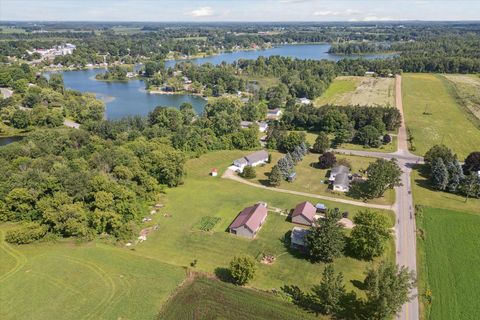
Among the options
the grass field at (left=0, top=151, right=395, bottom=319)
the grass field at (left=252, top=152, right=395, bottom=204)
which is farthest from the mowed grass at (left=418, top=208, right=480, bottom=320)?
the grass field at (left=252, top=152, right=395, bottom=204)

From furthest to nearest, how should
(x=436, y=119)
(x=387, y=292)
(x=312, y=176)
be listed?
(x=436, y=119), (x=312, y=176), (x=387, y=292)

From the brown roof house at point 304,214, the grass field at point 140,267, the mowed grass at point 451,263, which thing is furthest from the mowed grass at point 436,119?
the grass field at point 140,267

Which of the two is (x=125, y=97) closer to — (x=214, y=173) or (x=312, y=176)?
(x=214, y=173)

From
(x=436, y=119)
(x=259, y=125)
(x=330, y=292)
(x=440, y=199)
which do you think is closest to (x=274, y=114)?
(x=259, y=125)

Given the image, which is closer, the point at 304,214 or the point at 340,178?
the point at 304,214

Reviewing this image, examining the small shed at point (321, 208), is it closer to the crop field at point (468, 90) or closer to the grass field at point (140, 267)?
the grass field at point (140, 267)

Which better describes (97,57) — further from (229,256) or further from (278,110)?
(229,256)
